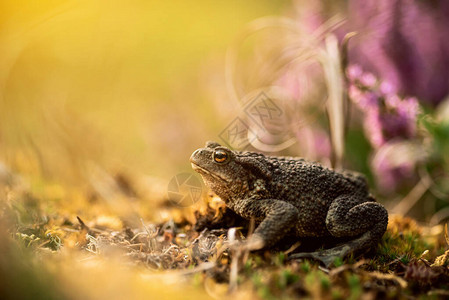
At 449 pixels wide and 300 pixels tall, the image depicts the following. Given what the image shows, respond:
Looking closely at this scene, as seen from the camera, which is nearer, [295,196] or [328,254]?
[328,254]

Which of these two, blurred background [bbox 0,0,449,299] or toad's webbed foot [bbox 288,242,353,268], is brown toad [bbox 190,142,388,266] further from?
blurred background [bbox 0,0,449,299]

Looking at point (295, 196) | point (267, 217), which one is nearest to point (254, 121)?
point (295, 196)

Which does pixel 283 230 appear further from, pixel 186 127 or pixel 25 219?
pixel 186 127

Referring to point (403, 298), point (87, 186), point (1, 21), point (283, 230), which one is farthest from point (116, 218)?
point (1, 21)

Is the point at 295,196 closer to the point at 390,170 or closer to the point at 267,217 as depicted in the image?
the point at 267,217

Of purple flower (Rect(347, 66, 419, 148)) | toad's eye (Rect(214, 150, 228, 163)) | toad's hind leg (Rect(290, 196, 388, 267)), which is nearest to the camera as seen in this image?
toad's hind leg (Rect(290, 196, 388, 267))

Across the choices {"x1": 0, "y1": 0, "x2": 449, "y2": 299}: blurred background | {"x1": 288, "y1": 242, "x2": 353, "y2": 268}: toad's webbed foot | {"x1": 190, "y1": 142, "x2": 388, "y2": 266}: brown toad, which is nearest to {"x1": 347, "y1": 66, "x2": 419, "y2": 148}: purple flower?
{"x1": 0, "y1": 0, "x2": 449, "y2": 299}: blurred background
